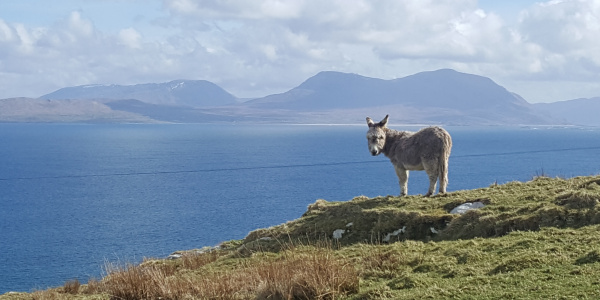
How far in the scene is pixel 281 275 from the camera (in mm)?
10930

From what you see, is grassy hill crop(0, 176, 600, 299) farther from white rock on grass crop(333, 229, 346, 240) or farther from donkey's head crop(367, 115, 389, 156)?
donkey's head crop(367, 115, 389, 156)

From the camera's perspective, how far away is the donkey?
19984mm

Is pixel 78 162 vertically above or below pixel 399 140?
below

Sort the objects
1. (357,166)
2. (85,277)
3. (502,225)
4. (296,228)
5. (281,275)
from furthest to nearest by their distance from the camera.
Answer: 1. (357,166)
2. (85,277)
3. (296,228)
4. (502,225)
5. (281,275)

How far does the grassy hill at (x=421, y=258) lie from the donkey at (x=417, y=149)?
1128mm

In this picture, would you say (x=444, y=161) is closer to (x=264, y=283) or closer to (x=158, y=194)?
(x=264, y=283)

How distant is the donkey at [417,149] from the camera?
1998 cm

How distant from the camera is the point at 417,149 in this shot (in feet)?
66.8

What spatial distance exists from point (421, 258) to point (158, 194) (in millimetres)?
87596

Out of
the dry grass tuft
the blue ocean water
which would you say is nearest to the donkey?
the dry grass tuft

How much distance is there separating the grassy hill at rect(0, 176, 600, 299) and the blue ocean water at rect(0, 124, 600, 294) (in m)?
3.22

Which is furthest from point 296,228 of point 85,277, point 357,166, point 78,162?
point 78,162

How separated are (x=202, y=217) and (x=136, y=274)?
64.2 meters

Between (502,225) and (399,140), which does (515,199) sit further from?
(399,140)
